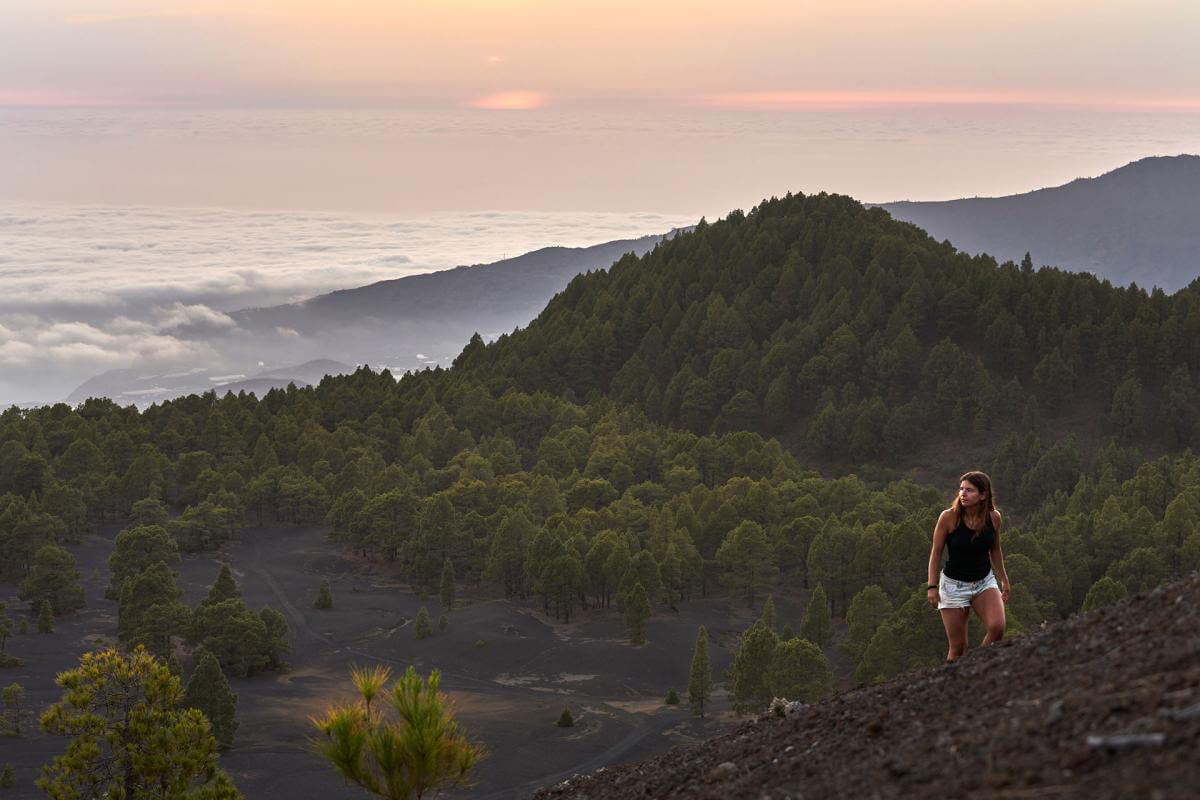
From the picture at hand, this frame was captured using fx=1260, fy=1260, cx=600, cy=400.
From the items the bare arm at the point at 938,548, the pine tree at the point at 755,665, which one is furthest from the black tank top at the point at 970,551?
the pine tree at the point at 755,665

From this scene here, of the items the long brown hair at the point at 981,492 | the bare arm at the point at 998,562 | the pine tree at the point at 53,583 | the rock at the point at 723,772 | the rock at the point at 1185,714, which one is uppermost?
the long brown hair at the point at 981,492

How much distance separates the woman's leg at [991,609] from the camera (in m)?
17.6

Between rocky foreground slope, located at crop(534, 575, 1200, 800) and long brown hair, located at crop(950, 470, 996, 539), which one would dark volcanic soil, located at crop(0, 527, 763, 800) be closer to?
rocky foreground slope, located at crop(534, 575, 1200, 800)

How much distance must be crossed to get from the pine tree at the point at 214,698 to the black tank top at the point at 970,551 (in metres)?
45.8

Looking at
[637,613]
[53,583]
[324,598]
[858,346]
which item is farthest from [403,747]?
[858,346]

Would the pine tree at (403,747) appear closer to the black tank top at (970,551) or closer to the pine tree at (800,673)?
the black tank top at (970,551)

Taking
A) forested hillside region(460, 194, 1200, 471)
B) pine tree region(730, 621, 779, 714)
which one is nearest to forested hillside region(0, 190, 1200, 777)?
pine tree region(730, 621, 779, 714)

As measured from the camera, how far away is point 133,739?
27062 mm

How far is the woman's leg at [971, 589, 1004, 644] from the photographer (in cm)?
1762

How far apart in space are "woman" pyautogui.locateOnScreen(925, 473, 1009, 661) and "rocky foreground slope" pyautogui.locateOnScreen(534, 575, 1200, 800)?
558 millimetres

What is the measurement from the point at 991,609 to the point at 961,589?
496mm

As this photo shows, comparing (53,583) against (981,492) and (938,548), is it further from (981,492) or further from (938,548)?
(981,492)

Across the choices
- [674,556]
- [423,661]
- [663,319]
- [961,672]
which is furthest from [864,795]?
[663,319]

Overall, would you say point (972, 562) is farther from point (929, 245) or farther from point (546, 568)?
point (929, 245)
